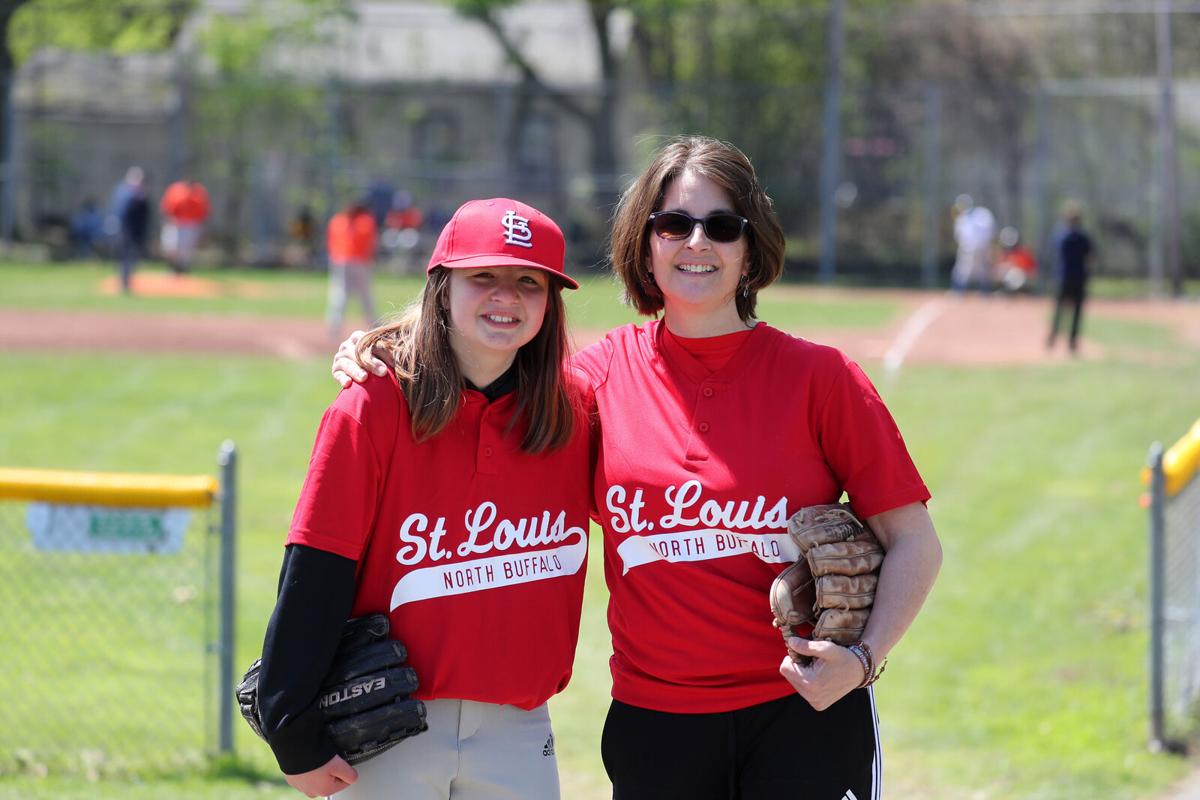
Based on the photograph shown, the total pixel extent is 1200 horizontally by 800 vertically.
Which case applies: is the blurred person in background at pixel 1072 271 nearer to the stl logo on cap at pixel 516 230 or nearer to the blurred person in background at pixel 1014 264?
the blurred person in background at pixel 1014 264

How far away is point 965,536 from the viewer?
33.6 feet

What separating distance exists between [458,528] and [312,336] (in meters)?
16.7

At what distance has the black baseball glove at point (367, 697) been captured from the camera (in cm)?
283

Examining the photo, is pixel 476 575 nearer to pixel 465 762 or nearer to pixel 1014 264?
pixel 465 762

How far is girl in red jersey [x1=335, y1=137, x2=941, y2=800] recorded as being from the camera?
2930 millimetres

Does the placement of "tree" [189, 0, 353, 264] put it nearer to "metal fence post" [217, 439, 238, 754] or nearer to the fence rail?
"metal fence post" [217, 439, 238, 754]

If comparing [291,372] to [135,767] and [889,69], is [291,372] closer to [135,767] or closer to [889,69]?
[135,767]

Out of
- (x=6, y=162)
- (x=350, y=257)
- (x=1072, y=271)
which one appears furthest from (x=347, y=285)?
(x=6, y=162)

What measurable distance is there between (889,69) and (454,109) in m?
10.6

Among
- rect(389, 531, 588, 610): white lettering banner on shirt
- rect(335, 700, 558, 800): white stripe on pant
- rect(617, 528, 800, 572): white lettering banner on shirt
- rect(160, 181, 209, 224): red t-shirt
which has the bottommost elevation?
rect(160, 181, 209, 224): red t-shirt

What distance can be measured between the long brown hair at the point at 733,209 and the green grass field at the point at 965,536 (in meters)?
0.47

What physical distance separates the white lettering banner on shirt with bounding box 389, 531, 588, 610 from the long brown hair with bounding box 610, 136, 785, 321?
26.6 inches

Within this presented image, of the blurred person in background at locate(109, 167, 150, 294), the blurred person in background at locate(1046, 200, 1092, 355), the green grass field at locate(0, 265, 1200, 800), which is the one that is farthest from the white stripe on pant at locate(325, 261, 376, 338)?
A: the blurred person in background at locate(1046, 200, 1092, 355)

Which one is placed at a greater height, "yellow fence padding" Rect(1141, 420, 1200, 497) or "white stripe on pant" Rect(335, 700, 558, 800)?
"white stripe on pant" Rect(335, 700, 558, 800)
